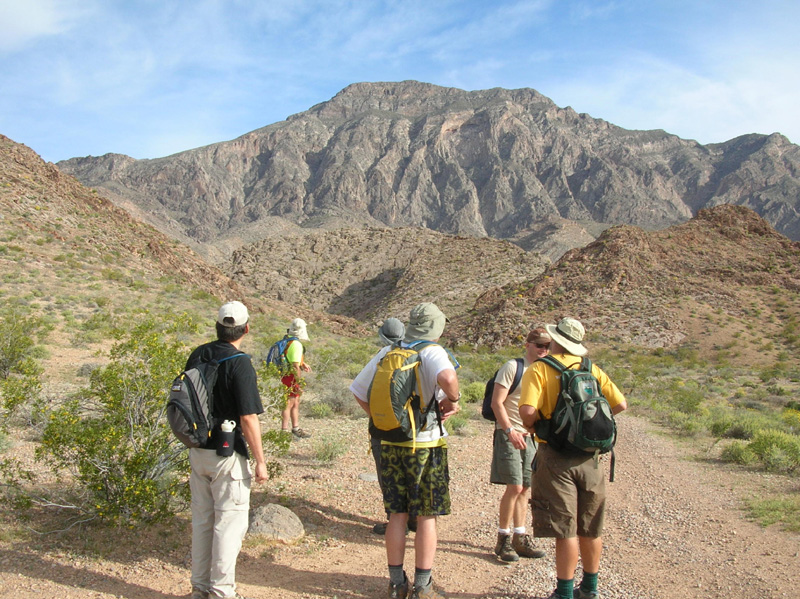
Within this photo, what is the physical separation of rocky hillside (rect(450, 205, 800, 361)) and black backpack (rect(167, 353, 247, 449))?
88.7 feet

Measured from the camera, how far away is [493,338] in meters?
30.5

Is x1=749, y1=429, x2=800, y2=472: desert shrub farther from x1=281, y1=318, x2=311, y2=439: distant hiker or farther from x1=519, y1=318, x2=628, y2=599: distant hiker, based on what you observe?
x1=281, y1=318, x2=311, y2=439: distant hiker

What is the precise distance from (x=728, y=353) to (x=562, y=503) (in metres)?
27.1

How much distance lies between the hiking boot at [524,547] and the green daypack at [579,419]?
1536 mm

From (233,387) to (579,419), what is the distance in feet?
6.62

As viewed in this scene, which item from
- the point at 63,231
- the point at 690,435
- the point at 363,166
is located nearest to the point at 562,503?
the point at 690,435

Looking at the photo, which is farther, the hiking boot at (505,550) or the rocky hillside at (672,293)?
the rocky hillside at (672,293)

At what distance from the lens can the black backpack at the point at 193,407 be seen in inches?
133

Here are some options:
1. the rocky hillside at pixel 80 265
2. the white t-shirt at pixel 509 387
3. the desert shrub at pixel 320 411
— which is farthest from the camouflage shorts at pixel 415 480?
the rocky hillside at pixel 80 265

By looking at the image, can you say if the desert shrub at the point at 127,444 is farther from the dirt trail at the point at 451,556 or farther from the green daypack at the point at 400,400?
the green daypack at the point at 400,400

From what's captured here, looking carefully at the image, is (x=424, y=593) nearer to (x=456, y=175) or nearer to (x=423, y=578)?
(x=423, y=578)

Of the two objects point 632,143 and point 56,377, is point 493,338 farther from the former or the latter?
point 632,143

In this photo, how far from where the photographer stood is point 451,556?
16.0ft

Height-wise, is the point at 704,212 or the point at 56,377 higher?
the point at 704,212
